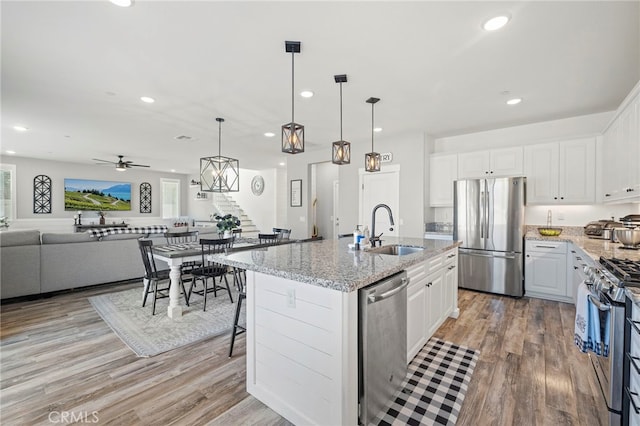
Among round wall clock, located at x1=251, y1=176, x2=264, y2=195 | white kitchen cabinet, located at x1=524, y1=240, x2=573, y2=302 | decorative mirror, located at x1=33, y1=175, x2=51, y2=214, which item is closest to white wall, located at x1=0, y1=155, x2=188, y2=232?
decorative mirror, located at x1=33, y1=175, x2=51, y2=214

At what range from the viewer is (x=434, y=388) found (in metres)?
2.09

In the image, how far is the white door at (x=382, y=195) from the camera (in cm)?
540

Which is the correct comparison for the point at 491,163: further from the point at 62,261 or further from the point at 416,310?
the point at 62,261

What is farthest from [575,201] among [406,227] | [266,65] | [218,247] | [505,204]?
[218,247]

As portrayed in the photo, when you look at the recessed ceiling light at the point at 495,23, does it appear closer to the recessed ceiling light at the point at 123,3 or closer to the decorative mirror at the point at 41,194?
the recessed ceiling light at the point at 123,3

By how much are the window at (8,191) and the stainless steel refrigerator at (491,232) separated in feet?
35.6

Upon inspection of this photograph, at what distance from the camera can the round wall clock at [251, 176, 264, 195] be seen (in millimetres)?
9828

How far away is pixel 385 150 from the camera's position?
218 inches

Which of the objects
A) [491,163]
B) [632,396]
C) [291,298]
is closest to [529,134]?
[491,163]

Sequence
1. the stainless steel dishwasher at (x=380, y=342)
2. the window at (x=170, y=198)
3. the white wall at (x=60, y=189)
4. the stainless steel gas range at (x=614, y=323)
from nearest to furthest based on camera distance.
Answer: the stainless steel gas range at (x=614, y=323) < the stainless steel dishwasher at (x=380, y=342) < the white wall at (x=60, y=189) < the window at (x=170, y=198)

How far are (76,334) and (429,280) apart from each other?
11.9ft

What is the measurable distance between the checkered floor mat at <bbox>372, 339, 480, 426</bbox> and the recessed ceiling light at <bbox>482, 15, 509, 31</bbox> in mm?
2678

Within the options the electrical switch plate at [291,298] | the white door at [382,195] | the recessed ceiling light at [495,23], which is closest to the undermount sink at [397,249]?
the electrical switch plate at [291,298]

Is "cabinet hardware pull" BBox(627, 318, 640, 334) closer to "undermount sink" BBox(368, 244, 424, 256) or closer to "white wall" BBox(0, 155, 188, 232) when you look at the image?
"undermount sink" BBox(368, 244, 424, 256)
